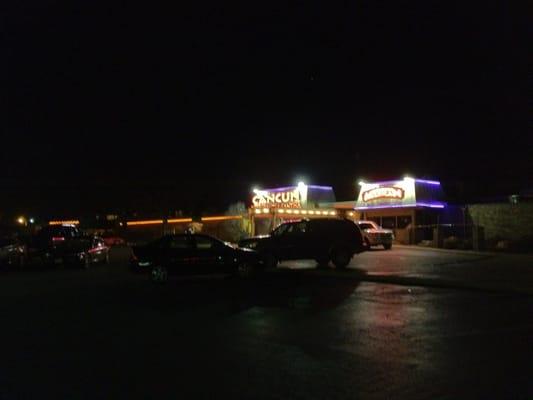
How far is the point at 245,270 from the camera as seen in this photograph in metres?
19.7

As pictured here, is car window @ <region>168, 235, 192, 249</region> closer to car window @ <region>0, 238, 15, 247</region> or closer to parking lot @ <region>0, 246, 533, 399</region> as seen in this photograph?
parking lot @ <region>0, 246, 533, 399</region>

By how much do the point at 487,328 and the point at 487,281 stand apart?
294 inches

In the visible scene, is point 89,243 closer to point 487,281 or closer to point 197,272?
point 197,272

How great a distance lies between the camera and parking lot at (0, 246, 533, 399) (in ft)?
23.9

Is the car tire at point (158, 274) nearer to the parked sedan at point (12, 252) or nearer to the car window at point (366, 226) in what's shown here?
the parked sedan at point (12, 252)

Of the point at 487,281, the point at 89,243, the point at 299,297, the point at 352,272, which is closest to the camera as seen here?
the point at 299,297

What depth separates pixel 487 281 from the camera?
17891mm

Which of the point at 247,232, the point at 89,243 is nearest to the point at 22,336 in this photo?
the point at 89,243

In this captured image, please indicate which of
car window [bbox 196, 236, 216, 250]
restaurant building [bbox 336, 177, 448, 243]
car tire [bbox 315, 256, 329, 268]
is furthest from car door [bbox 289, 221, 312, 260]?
restaurant building [bbox 336, 177, 448, 243]

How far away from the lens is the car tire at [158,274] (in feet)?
61.3

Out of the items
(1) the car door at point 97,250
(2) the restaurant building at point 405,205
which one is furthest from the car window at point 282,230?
(2) the restaurant building at point 405,205

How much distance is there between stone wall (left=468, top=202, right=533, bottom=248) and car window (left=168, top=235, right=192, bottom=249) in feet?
69.9

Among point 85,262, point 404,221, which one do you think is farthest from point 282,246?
point 404,221

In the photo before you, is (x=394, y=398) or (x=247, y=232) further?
(x=247, y=232)
